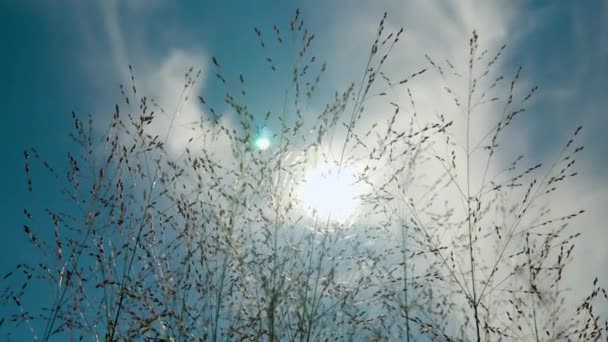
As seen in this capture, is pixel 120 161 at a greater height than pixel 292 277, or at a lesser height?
greater

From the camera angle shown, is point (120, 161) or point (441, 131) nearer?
point (120, 161)

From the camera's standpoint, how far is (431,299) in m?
3.99

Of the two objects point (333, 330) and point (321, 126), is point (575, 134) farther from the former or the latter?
point (333, 330)

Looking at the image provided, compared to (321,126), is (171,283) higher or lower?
lower

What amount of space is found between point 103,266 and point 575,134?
10.2 ft

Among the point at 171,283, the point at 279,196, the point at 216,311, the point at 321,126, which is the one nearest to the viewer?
the point at 216,311

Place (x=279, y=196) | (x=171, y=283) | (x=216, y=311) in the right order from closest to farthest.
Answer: (x=216, y=311) < (x=171, y=283) < (x=279, y=196)

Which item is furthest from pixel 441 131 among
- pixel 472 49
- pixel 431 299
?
pixel 431 299

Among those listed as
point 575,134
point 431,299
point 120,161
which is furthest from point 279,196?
point 575,134

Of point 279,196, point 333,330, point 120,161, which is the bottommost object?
point 333,330

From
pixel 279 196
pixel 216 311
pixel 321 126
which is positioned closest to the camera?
pixel 216 311

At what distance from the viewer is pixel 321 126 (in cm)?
380

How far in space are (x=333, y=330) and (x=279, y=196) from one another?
937mm

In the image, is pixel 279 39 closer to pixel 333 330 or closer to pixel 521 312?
pixel 333 330
